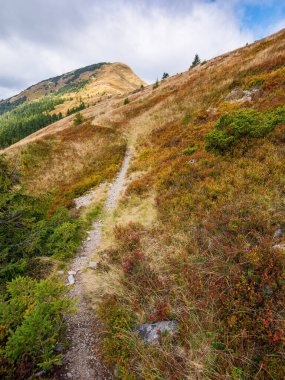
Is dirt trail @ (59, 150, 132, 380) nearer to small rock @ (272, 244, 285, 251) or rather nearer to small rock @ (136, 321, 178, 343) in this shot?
small rock @ (136, 321, 178, 343)

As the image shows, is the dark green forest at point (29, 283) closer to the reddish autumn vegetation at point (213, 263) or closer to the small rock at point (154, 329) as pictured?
the reddish autumn vegetation at point (213, 263)

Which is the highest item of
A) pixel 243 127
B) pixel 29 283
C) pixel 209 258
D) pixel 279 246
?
pixel 243 127

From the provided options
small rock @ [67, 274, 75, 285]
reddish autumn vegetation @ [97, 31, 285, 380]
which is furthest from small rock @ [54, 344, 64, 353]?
small rock @ [67, 274, 75, 285]

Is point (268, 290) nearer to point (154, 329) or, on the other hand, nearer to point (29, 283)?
point (154, 329)

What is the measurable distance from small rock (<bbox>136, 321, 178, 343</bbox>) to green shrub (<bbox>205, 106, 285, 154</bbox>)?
896cm

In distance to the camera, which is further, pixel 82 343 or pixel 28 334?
pixel 82 343

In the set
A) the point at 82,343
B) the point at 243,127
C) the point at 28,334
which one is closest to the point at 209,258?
the point at 82,343

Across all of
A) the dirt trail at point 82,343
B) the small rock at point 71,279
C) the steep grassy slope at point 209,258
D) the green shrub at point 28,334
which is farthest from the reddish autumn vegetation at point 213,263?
the small rock at point 71,279

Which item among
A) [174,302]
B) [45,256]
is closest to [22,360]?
[174,302]

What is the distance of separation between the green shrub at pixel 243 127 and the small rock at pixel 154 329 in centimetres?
896

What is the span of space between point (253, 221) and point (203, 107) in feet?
59.9

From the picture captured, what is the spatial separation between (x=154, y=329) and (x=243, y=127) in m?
10.2

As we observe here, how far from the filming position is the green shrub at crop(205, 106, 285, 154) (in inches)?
412

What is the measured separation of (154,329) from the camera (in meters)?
4.43
